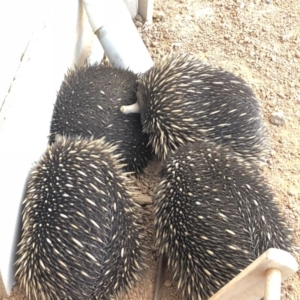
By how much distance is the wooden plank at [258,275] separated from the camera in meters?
1.42

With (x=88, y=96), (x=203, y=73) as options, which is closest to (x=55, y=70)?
(x=88, y=96)

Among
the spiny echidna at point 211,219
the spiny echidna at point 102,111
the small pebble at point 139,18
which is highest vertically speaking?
the spiny echidna at point 102,111

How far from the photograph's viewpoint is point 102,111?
246cm

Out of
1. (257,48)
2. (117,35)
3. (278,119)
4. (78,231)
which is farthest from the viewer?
(257,48)

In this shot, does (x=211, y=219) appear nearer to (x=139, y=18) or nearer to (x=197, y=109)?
(x=197, y=109)

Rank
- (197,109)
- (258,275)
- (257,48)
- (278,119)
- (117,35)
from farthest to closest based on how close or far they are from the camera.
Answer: (257,48), (278,119), (117,35), (197,109), (258,275)

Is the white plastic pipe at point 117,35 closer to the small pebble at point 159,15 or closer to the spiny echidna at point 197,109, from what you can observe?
the spiny echidna at point 197,109

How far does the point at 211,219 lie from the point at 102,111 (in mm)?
785

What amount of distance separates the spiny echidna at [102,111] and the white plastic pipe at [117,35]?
20 cm

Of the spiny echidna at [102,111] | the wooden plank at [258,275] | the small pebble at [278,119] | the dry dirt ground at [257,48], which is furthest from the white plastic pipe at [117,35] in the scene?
the wooden plank at [258,275]

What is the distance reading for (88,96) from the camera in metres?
2.47

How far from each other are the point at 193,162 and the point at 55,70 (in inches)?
32.5

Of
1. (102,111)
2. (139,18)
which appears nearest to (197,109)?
(102,111)

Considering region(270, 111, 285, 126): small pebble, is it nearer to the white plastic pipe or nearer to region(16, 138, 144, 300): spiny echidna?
the white plastic pipe
